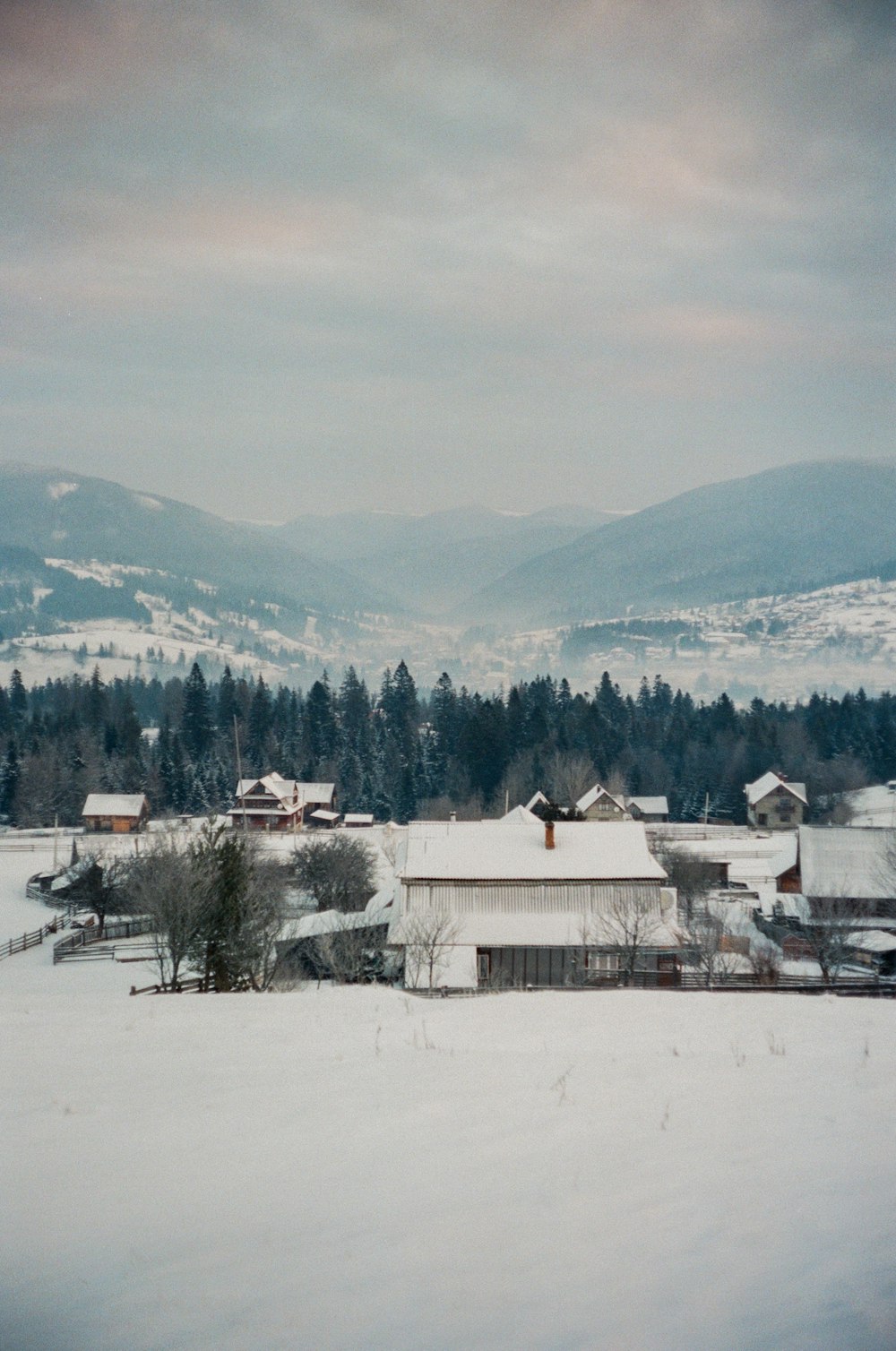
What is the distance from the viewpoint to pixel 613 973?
28109 millimetres

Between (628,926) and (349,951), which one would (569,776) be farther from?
(349,951)

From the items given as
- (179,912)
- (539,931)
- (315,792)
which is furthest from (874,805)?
(179,912)

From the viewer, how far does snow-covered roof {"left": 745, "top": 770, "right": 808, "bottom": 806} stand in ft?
283

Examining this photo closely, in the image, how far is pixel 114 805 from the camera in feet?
273

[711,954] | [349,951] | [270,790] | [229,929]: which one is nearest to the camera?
[229,929]

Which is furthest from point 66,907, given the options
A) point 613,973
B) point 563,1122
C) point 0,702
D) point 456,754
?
point 0,702

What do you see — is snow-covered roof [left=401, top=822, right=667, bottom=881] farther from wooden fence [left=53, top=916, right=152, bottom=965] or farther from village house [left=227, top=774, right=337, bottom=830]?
village house [left=227, top=774, right=337, bottom=830]

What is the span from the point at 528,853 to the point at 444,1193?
80.0 ft

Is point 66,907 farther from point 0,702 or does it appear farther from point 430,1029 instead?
point 0,702

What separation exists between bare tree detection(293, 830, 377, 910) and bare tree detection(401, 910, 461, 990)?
17.3 metres

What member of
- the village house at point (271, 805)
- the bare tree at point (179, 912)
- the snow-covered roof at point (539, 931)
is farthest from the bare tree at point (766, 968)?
the village house at point (271, 805)

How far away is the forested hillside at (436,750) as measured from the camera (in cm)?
9375

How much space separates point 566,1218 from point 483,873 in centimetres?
2367

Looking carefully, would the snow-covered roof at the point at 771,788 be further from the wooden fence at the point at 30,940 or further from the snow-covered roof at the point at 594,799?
the wooden fence at the point at 30,940
